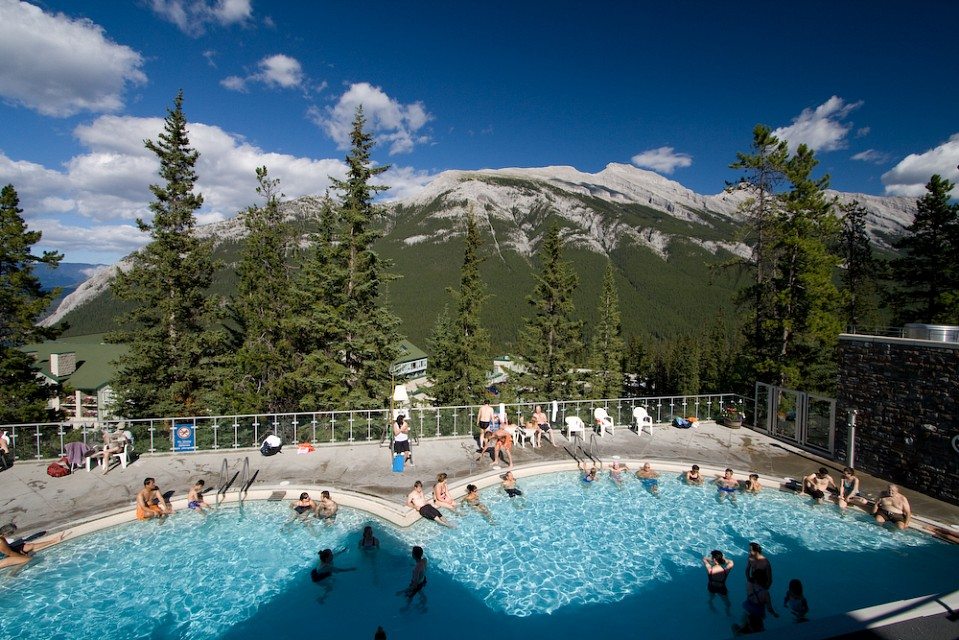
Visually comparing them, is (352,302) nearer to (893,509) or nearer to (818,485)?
(818,485)

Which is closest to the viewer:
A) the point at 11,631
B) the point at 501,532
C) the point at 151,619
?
the point at 11,631

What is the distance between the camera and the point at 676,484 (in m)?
14.3

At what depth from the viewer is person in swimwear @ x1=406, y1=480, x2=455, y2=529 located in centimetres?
1141

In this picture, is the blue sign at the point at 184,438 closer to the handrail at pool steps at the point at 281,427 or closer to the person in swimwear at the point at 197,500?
the handrail at pool steps at the point at 281,427

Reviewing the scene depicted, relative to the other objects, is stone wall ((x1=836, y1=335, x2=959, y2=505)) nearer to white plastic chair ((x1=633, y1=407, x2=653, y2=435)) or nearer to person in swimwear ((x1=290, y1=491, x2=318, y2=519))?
white plastic chair ((x1=633, y1=407, x2=653, y2=435))

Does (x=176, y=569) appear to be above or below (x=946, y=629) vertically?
below

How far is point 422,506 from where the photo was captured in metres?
11.6

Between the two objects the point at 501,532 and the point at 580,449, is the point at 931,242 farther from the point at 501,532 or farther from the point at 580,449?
the point at 501,532

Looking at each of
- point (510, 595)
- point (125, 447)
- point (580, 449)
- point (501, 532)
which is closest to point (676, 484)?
point (580, 449)

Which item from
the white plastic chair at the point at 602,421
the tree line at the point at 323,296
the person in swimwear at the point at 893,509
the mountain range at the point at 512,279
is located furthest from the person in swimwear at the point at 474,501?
the mountain range at the point at 512,279

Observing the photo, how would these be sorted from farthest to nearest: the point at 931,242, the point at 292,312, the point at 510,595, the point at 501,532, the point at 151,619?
the point at 292,312 → the point at 931,242 → the point at 501,532 → the point at 510,595 → the point at 151,619

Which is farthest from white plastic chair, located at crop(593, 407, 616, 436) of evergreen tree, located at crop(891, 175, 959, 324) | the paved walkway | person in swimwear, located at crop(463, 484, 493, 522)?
evergreen tree, located at crop(891, 175, 959, 324)

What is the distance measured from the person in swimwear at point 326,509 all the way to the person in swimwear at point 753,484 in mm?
11813

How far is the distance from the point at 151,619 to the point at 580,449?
12.4m
